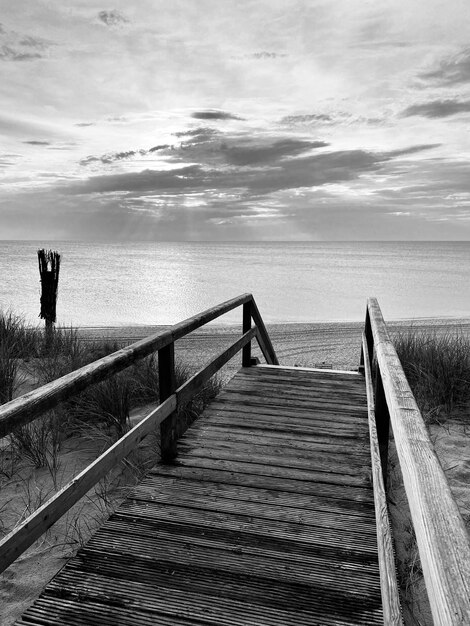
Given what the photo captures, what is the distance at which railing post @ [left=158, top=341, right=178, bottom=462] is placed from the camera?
312 centimetres

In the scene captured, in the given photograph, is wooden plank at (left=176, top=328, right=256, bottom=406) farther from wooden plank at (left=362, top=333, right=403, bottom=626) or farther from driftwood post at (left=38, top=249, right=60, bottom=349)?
driftwood post at (left=38, top=249, right=60, bottom=349)

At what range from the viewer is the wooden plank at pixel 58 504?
1.61m

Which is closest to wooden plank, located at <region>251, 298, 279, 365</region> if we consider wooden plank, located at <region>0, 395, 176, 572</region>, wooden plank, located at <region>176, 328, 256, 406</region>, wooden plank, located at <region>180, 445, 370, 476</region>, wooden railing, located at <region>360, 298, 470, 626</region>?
wooden plank, located at <region>176, 328, 256, 406</region>

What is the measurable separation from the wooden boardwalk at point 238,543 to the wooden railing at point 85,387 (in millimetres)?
392

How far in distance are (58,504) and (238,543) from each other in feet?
3.29

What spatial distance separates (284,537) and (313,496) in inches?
19.9

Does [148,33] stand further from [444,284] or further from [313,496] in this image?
[444,284]

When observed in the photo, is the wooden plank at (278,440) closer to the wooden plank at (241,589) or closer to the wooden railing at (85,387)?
the wooden railing at (85,387)

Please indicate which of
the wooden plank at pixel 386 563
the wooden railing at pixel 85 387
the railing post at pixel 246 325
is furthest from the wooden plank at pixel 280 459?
the railing post at pixel 246 325

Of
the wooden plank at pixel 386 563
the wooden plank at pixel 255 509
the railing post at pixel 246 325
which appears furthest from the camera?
the railing post at pixel 246 325

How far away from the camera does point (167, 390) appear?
3.17 metres

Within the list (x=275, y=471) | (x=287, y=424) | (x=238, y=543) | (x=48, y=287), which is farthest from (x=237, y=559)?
(x=48, y=287)

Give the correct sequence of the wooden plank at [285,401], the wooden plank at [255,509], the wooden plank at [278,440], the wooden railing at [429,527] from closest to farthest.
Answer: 1. the wooden railing at [429,527]
2. the wooden plank at [255,509]
3. the wooden plank at [278,440]
4. the wooden plank at [285,401]

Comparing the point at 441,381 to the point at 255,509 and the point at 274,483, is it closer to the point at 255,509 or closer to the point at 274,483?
the point at 274,483
